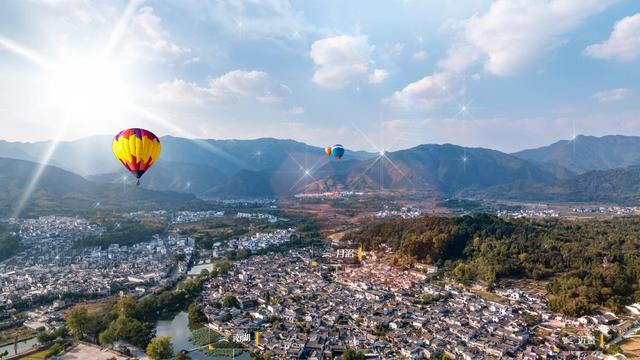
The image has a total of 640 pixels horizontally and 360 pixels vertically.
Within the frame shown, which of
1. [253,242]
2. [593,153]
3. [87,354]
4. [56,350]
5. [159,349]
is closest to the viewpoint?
[159,349]

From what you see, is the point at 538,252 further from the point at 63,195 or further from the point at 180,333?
the point at 63,195

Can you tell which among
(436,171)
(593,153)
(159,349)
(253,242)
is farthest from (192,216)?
(593,153)

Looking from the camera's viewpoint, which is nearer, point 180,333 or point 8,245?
point 180,333

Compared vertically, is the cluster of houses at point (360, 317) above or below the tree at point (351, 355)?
below

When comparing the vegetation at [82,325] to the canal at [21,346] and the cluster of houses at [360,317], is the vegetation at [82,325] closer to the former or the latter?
the canal at [21,346]

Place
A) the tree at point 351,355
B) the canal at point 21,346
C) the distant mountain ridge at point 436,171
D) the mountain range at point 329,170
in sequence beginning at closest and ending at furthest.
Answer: the tree at point 351,355 < the canal at point 21,346 < the mountain range at point 329,170 < the distant mountain ridge at point 436,171

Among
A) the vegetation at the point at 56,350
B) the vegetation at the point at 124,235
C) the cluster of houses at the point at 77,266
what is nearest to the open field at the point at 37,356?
the vegetation at the point at 56,350
